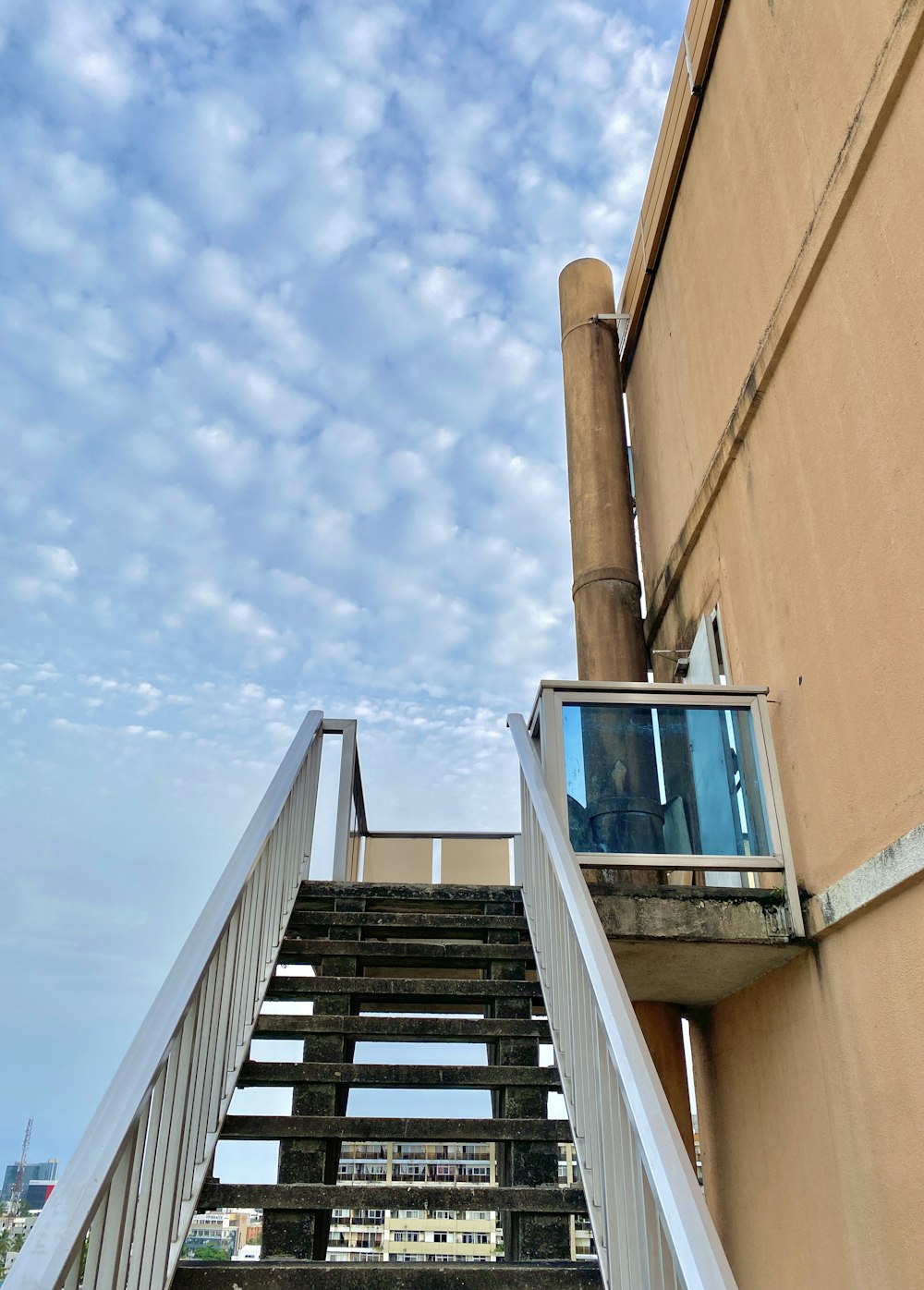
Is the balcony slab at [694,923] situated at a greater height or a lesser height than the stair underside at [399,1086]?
greater

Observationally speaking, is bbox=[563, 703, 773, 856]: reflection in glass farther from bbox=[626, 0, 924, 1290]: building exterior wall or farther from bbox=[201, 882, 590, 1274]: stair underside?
bbox=[201, 882, 590, 1274]: stair underside

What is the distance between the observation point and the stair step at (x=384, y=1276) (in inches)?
103

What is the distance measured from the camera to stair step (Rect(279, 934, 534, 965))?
4328mm

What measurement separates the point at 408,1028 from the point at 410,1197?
2.76 feet

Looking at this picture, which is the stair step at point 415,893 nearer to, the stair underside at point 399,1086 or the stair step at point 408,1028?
the stair underside at point 399,1086

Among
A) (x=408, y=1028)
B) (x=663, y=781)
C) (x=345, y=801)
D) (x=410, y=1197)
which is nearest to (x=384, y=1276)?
(x=410, y=1197)

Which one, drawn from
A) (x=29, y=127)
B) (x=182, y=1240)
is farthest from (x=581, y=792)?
(x=29, y=127)

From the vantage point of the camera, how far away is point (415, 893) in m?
5.02

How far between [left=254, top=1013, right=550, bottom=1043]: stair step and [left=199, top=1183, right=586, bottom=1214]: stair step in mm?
701

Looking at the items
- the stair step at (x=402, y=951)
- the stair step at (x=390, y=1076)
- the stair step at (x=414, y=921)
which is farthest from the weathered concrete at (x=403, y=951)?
the stair step at (x=390, y=1076)

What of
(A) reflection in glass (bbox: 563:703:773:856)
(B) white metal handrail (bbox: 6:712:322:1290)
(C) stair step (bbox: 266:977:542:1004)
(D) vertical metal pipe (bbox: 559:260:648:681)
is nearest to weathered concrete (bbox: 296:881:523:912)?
(A) reflection in glass (bbox: 563:703:773:856)

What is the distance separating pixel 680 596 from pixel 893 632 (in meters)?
3.31

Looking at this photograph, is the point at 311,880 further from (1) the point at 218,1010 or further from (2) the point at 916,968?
(2) the point at 916,968

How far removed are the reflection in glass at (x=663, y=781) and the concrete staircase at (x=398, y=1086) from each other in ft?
2.29
